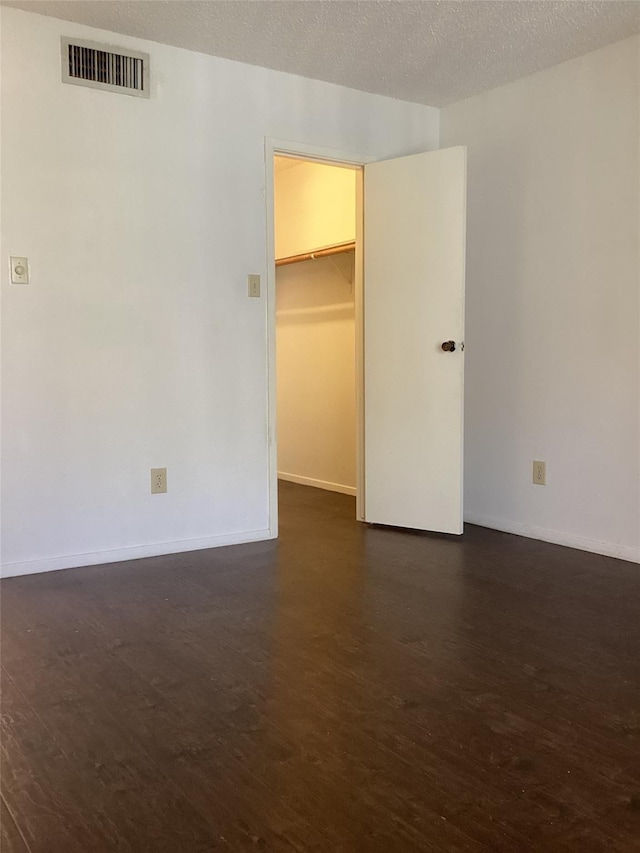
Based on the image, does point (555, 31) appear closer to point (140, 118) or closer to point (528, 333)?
point (528, 333)

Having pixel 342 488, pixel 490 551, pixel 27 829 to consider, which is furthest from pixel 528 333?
pixel 27 829

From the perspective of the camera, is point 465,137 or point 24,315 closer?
point 24,315

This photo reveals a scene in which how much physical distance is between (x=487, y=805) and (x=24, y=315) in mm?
2517

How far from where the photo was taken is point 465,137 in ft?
13.2

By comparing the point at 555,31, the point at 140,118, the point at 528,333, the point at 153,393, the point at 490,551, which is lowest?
the point at 490,551

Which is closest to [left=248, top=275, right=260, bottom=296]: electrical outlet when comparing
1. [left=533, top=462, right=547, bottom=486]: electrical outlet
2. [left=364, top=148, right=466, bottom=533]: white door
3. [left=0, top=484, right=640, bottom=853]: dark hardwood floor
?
[left=364, top=148, right=466, bottom=533]: white door

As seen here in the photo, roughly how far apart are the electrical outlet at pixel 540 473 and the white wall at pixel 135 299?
1367 mm

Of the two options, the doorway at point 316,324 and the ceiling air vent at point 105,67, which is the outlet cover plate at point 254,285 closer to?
the ceiling air vent at point 105,67

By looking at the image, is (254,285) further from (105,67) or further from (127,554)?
(127,554)

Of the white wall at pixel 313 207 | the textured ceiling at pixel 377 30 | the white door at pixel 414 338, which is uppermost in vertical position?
the textured ceiling at pixel 377 30

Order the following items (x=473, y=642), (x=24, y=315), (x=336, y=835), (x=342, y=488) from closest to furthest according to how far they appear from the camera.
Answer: (x=336, y=835) < (x=473, y=642) < (x=24, y=315) < (x=342, y=488)

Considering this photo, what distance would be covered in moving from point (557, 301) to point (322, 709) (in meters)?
2.44

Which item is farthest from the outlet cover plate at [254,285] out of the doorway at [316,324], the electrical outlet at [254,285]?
the doorway at [316,324]

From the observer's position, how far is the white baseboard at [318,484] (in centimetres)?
499
